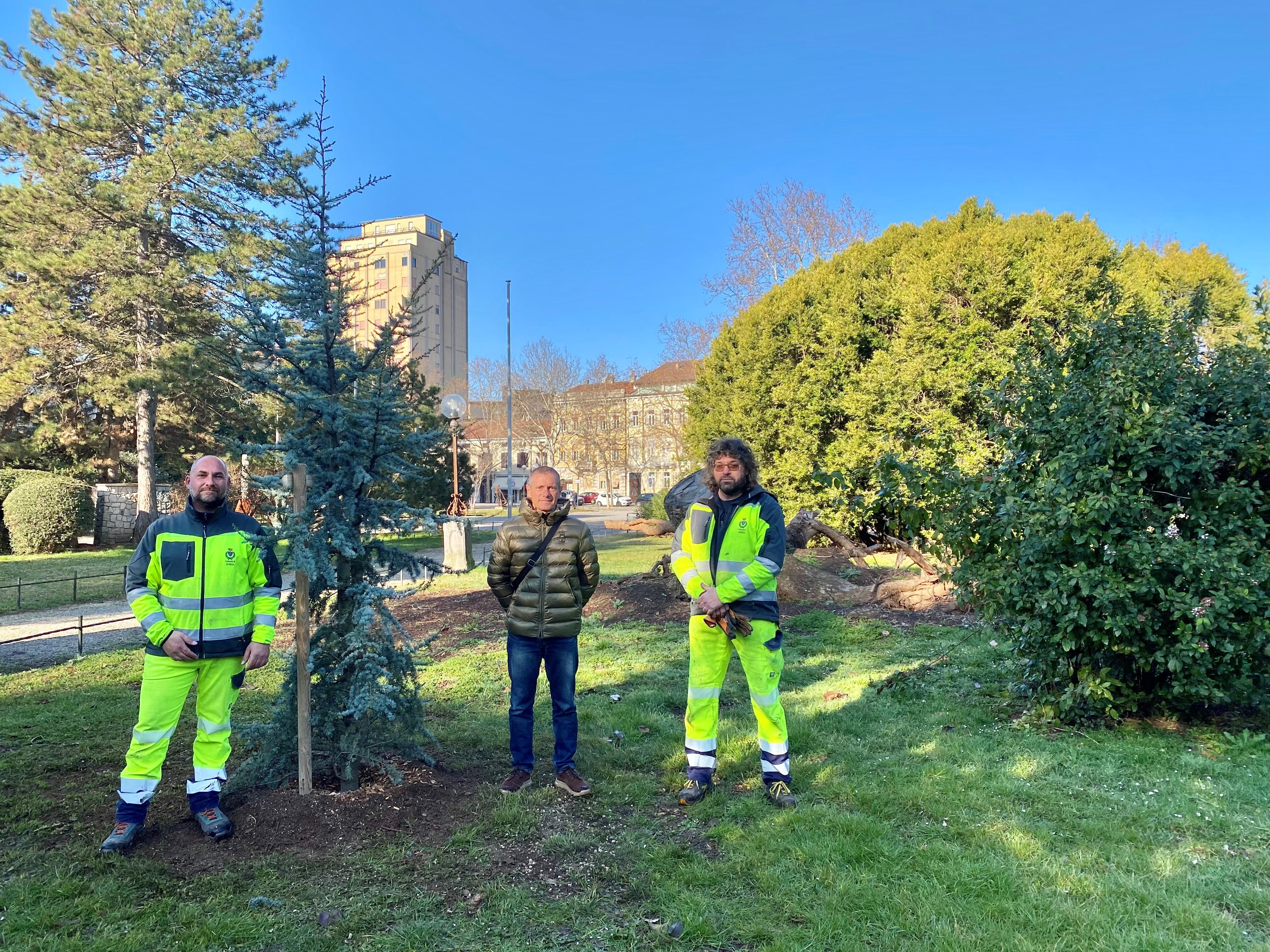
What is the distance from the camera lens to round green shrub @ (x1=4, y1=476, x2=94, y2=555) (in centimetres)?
1817

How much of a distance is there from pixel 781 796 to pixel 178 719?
3308 mm

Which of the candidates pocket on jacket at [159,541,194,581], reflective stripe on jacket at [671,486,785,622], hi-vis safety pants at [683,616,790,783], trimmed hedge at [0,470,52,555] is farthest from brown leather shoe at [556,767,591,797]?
trimmed hedge at [0,470,52,555]

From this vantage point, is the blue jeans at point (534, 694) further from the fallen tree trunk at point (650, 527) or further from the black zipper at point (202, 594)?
the fallen tree trunk at point (650, 527)

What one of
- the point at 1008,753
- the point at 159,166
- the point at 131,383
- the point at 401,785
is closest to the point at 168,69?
the point at 159,166

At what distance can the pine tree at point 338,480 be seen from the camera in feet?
13.4

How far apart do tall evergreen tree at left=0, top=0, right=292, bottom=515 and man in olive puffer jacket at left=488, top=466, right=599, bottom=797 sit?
1648cm

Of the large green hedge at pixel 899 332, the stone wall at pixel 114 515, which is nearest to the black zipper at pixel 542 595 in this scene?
the large green hedge at pixel 899 332

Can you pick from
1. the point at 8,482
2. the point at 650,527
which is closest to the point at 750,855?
the point at 650,527

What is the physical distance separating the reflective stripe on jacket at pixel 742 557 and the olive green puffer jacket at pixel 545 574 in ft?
1.98

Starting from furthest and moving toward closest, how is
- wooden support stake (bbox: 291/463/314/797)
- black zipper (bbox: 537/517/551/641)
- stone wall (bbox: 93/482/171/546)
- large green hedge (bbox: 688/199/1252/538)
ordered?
stone wall (bbox: 93/482/171/546) → large green hedge (bbox: 688/199/1252/538) → black zipper (bbox: 537/517/551/641) → wooden support stake (bbox: 291/463/314/797)

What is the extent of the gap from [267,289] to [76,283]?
20.2m

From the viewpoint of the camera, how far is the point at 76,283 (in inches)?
778

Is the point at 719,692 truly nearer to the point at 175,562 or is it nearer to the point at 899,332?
the point at 175,562

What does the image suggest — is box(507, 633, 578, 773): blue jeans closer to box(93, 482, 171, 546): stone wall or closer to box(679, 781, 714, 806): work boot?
box(679, 781, 714, 806): work boot
